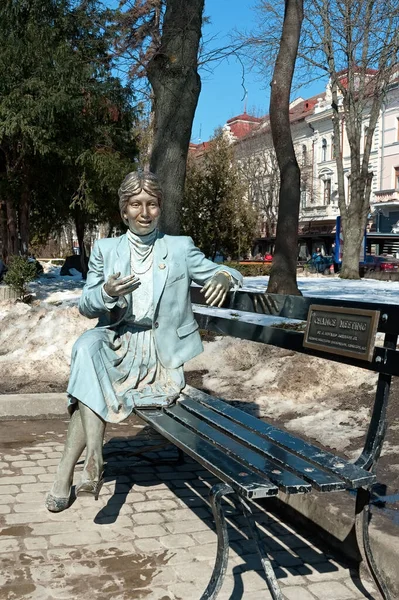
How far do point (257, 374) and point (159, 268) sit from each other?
3.51 m

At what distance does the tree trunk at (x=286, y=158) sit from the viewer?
11.0 metres

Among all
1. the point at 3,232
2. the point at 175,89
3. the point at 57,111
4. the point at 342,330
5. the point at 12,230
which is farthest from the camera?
the point at 3,232

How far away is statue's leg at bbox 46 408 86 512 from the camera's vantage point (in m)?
3.33

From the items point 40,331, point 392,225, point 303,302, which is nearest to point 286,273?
point 40,331

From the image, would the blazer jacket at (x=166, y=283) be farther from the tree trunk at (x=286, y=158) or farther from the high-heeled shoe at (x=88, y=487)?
the tree trunk at (x=286, y=158)

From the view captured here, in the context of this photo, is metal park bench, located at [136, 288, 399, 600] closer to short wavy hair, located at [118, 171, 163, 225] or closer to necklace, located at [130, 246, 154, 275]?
necklace, located at [130, 246, 154, 275]

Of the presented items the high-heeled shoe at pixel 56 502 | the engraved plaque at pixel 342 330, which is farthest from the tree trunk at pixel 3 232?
the engraved plaque at pixel 342 330

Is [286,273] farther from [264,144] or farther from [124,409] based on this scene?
[264,144]

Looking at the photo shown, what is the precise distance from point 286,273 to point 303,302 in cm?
759

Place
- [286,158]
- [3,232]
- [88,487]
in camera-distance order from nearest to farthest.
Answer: [88,487] < [286,158] < [3,232]

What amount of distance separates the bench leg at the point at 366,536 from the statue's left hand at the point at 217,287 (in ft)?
3.77

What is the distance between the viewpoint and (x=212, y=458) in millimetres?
2889

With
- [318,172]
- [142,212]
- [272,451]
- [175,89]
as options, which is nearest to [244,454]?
[272,451]

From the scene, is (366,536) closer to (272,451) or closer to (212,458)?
(272,451)
